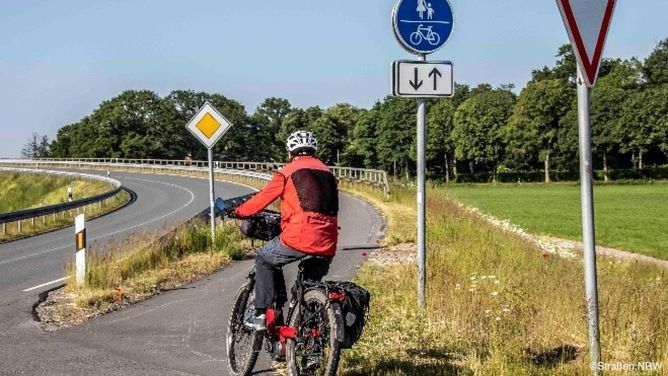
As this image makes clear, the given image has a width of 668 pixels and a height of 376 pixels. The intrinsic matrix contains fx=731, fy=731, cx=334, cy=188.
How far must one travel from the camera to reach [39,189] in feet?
195

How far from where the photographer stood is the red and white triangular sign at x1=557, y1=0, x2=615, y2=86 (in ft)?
15.4

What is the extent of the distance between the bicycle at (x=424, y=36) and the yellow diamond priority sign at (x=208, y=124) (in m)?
7.29

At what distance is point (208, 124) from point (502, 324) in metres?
9.13

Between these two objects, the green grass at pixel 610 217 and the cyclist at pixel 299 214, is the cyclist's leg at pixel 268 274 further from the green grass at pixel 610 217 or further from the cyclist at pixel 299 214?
the green grass at pixel 610 217

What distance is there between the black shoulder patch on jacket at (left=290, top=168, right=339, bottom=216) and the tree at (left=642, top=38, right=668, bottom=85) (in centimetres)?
10336

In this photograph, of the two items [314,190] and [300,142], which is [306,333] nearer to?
[314,190]

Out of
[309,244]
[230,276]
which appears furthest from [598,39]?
[230,276]

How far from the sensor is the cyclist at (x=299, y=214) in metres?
5.49

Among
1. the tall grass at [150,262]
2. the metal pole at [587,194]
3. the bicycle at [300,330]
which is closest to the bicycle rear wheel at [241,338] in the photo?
the bicycle at [300,330]

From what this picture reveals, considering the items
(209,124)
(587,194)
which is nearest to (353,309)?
(587,194)

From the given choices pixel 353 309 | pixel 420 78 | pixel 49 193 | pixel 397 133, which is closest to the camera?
pixel 353 309

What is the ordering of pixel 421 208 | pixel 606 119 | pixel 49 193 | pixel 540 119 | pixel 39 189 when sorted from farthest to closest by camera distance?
pixel 540 119 → pixel 606 119 → pixel 39 189 → pixel 49 193 → pixel 421 208

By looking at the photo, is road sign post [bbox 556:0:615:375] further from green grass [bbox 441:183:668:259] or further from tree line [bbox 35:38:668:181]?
tree line [bbox 35:38:668:181]

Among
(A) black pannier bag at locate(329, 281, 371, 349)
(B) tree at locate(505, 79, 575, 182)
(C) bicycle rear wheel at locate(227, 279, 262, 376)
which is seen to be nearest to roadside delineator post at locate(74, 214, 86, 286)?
(C) bicycle rear wheel at locate(227, 279, 262, 376)
